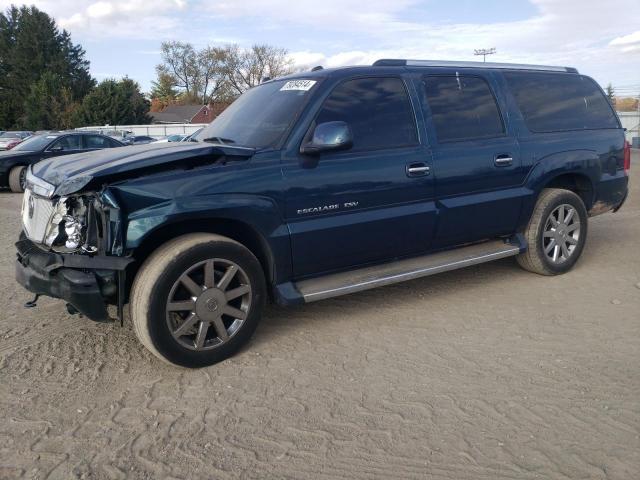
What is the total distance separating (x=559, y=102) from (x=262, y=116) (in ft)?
10.2

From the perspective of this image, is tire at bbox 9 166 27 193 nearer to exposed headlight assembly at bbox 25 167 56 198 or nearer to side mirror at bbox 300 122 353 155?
exposed headlight assembly at bbox 25 167 56 198

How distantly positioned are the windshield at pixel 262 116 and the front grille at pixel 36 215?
1.39 meters

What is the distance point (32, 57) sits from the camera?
218 ft

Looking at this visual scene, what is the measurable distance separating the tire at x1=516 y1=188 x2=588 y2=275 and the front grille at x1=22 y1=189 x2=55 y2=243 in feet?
13.6

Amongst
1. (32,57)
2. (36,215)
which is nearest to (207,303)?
(36,215)

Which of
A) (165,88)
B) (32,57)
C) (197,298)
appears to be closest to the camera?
(197,298)

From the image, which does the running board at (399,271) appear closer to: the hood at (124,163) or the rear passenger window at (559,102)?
the hood at (124,163)

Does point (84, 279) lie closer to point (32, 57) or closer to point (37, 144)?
point (37, 144)

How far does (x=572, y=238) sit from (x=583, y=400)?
111 inches

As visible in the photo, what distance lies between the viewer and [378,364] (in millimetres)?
3861

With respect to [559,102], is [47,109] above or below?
above

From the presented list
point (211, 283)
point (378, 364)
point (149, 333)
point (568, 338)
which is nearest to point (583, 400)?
point (568, 338)

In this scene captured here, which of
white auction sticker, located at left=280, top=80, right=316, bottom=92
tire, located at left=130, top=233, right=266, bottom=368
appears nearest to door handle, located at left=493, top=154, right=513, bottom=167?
white auction sticker, located at left=280, top=80, right=316, bottom=92

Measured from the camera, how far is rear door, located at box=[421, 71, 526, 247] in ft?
15.6
